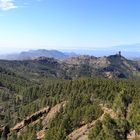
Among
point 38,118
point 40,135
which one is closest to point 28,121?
point 38,118

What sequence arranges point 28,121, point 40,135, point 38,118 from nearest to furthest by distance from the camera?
1. point 40,135
2. point 28,121
3. point 38,118

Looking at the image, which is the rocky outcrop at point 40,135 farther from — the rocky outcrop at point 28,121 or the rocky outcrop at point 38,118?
the rocky outcrop at point 28,121

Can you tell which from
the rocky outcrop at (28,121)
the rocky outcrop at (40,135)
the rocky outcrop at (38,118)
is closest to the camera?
the rocky outcrop at (40,135)

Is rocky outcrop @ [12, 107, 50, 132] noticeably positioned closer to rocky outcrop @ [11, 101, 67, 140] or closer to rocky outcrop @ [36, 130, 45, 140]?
rocky outcrop @ [11, 101, 67, 140]

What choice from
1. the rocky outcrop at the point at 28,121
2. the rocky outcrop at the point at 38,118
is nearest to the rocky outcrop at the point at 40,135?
the rocky outcrop at the point at 38,118

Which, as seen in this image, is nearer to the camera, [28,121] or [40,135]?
[40,135]

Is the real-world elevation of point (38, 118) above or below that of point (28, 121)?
above

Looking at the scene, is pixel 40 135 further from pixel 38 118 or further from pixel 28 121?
pixel 38 118

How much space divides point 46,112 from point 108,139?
12080 centimetres

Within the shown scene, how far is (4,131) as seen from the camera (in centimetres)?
16225

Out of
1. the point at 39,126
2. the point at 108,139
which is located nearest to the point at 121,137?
the point at 108,139

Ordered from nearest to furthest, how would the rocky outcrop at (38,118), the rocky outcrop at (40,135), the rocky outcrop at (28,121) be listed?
the rocky outcrop at (40,135) → the rocky outcrop at (28,121) → the rocky outcrop at (38,118)

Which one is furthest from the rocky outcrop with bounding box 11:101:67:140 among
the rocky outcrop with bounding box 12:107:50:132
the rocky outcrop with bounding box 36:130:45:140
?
the rocky outcrop with bounding box 36:130:45:140

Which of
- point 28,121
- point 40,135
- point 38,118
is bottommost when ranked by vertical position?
point 28,121
